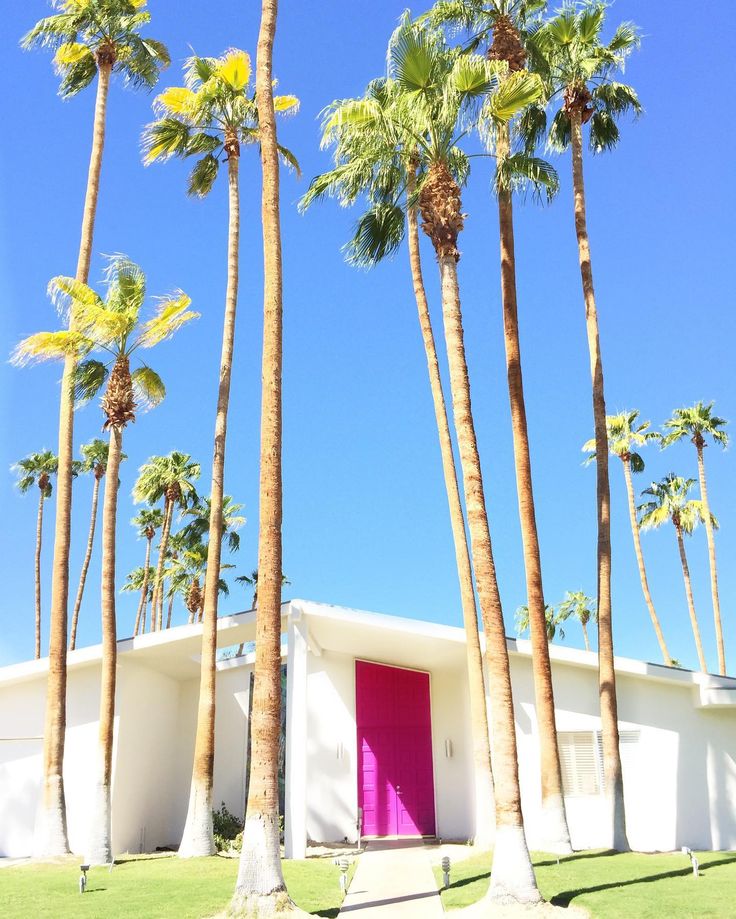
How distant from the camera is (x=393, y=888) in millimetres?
11852

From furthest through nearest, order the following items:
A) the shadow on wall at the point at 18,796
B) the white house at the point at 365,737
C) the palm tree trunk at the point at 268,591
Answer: the shadow on wall at the point at 18,796
the white house at the point at 365,737
the palm tree trunk at the point at 268,591

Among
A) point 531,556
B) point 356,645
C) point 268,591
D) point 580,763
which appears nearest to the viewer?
point 268,591

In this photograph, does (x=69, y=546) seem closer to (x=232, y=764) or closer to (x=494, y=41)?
(x=232, y=764)

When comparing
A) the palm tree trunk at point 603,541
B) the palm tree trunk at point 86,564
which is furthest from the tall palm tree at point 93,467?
the palm tree trunk at point 603,541

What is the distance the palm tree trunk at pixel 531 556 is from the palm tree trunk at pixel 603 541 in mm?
1064

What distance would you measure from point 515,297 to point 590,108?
625 centimetres

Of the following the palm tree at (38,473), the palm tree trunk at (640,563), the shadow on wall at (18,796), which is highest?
the palm tree at (38,473)

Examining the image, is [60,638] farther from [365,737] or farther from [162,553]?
[162,553]

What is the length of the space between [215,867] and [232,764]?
825cm

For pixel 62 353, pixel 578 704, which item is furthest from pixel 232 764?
pixel 62 353

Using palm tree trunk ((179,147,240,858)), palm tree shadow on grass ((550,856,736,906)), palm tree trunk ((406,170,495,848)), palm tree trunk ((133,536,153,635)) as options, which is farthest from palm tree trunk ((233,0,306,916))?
palm tree trunk ((133,536,153,635))

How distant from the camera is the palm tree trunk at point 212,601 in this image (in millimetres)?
15469

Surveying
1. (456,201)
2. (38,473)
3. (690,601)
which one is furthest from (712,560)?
(38,473)

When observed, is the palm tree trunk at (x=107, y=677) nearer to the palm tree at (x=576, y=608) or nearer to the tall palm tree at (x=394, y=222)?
the tall palm tree at (x=394, y=222)
